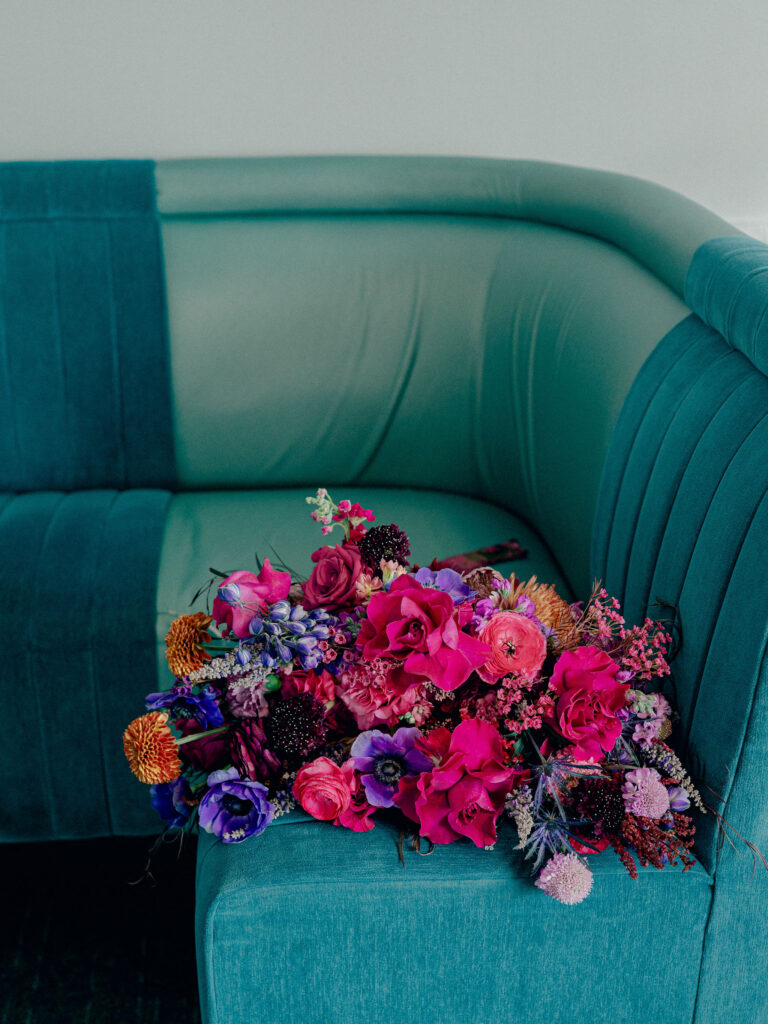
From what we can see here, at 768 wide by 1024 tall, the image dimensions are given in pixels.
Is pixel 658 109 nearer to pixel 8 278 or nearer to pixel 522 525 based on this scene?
pixel 522 525

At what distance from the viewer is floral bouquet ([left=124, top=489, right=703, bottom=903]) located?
85 centimetres

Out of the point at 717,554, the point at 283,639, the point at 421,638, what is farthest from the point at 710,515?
the point at 283,639

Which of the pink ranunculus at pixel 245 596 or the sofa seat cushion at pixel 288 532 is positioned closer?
the pink ranunculus at pixel 245 596

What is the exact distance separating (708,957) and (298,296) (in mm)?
A: 1528

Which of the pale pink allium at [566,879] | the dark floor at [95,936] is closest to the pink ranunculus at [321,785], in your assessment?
the pale pink allium at [566,879]

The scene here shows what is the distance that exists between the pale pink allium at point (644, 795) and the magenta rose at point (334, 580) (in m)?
0.35

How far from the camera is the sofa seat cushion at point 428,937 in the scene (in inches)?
33.9

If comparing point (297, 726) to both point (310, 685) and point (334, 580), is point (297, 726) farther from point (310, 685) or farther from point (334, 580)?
point (334, 580)

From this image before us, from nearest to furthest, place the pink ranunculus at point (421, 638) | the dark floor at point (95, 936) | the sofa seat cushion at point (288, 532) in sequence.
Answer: the pink ranunculus at point (421, 638) → the dark floor at point (95, 936) → the sofa seat cushion at point (288, 532)

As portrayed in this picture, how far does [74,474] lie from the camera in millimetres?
1971

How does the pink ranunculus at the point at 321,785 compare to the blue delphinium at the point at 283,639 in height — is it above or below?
below

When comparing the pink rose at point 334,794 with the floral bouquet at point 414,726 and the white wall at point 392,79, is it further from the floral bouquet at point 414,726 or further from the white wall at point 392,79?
the white wall at point 392,79

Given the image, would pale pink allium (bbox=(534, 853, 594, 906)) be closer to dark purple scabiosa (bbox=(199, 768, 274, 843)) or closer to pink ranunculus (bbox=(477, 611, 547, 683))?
pink ranunculus (bbox=(477, 611, 547, 683))

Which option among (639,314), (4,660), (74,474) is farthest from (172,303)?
(639,314)
